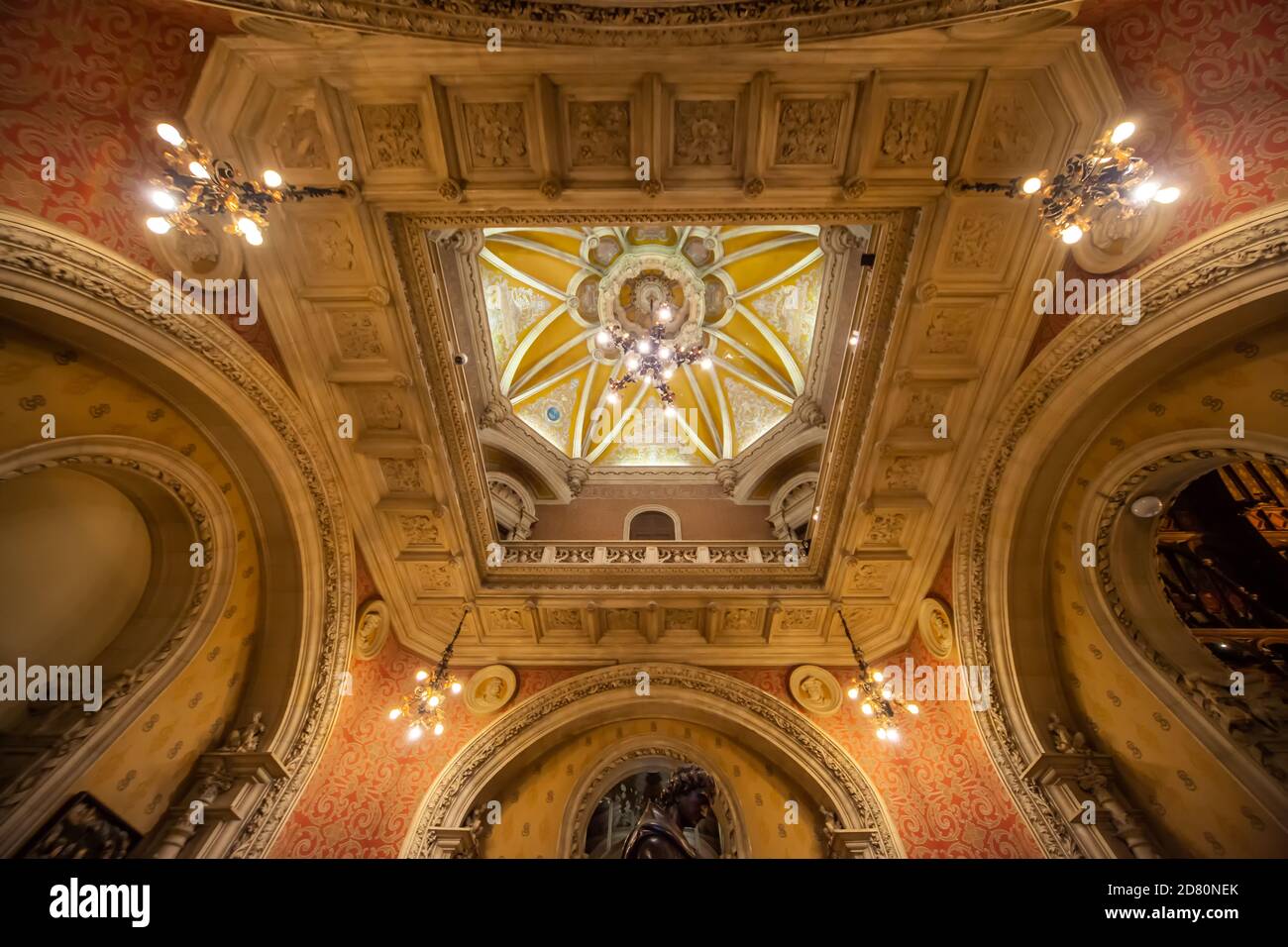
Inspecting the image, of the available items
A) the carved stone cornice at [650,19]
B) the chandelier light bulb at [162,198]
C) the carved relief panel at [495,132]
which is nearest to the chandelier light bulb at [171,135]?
the chandelier light bulb at [162,198]

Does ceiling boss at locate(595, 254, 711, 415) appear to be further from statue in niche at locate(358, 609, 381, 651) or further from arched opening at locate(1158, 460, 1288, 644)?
arched opening at locate(1158, 460, 1288, 644)

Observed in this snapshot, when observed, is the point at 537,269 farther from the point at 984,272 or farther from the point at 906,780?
the point at 906,780

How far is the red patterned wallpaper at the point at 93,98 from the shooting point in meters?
3.34

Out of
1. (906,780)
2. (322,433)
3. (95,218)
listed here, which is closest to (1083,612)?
(906,780)

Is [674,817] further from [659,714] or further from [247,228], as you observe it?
[247,228]

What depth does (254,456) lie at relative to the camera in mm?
5707

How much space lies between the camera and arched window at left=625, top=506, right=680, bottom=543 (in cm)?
1181

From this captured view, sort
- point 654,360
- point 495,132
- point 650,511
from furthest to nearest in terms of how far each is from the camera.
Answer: point 650,511
point 654,360
point 495,132

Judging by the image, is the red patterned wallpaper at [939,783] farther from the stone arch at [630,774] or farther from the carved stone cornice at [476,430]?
the carved stone cornice at [476,430]

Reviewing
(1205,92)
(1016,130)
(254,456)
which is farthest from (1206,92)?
(254,456)

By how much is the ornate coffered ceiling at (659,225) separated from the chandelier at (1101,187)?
919 mm

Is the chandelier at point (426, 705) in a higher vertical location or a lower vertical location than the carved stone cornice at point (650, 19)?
lower

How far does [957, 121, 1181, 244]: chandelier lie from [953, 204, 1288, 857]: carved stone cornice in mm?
803

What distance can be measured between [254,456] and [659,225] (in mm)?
5534
